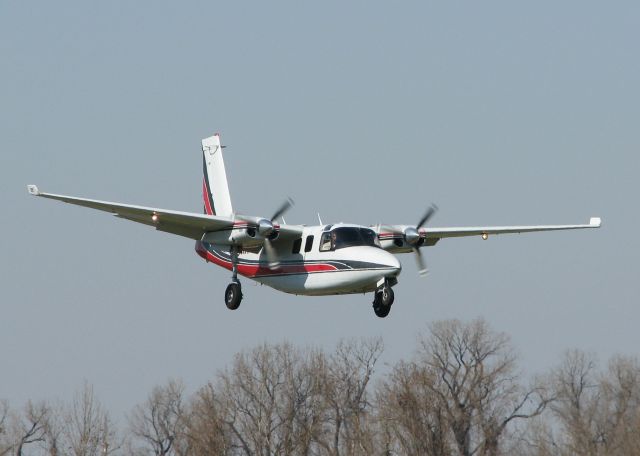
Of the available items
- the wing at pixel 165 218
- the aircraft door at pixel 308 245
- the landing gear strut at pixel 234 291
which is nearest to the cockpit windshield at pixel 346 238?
the aircraft door at pixel 308 245

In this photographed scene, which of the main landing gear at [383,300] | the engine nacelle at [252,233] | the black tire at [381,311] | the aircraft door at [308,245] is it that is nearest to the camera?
the main landing gear at [383,300]

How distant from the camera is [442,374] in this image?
66250 mm

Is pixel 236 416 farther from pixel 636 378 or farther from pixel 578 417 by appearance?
pixel 636 378

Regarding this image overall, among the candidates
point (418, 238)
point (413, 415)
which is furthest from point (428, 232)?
point (413, 415)

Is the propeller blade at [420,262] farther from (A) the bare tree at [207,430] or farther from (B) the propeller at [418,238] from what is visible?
(A) the bare tree at [207,430]

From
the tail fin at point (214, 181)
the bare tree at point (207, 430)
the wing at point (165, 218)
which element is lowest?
the bare tree at point (207, 430)

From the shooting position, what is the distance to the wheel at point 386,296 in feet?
132

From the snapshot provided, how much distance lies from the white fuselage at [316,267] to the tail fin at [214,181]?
417 cm

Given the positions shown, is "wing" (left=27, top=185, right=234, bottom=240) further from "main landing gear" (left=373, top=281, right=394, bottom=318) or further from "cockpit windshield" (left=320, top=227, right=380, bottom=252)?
"main landing gear" (left=373, top=281, right=394, bottom=318)

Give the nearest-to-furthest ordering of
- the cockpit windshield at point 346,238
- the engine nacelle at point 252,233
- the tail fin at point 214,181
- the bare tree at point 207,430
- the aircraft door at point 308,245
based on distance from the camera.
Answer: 1. the cockpit windshield at point 346,238
2. the aircraft door at point 308,245
3. the engine nacelle at point 252,233
4. the tail fin at point 214,181
5. the bare tree at point 207,430

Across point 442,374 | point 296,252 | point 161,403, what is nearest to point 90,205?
point 296,252

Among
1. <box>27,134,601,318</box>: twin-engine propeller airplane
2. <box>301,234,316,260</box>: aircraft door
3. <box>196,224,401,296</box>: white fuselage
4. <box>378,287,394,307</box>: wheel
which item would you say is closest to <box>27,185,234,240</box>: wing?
<box>27,134,601,318</box>: twin-engine propeller airplane

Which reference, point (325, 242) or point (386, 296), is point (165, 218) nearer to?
point (325, 242)

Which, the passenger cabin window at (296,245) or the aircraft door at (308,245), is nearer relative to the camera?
the aircraft door at (308,245)
